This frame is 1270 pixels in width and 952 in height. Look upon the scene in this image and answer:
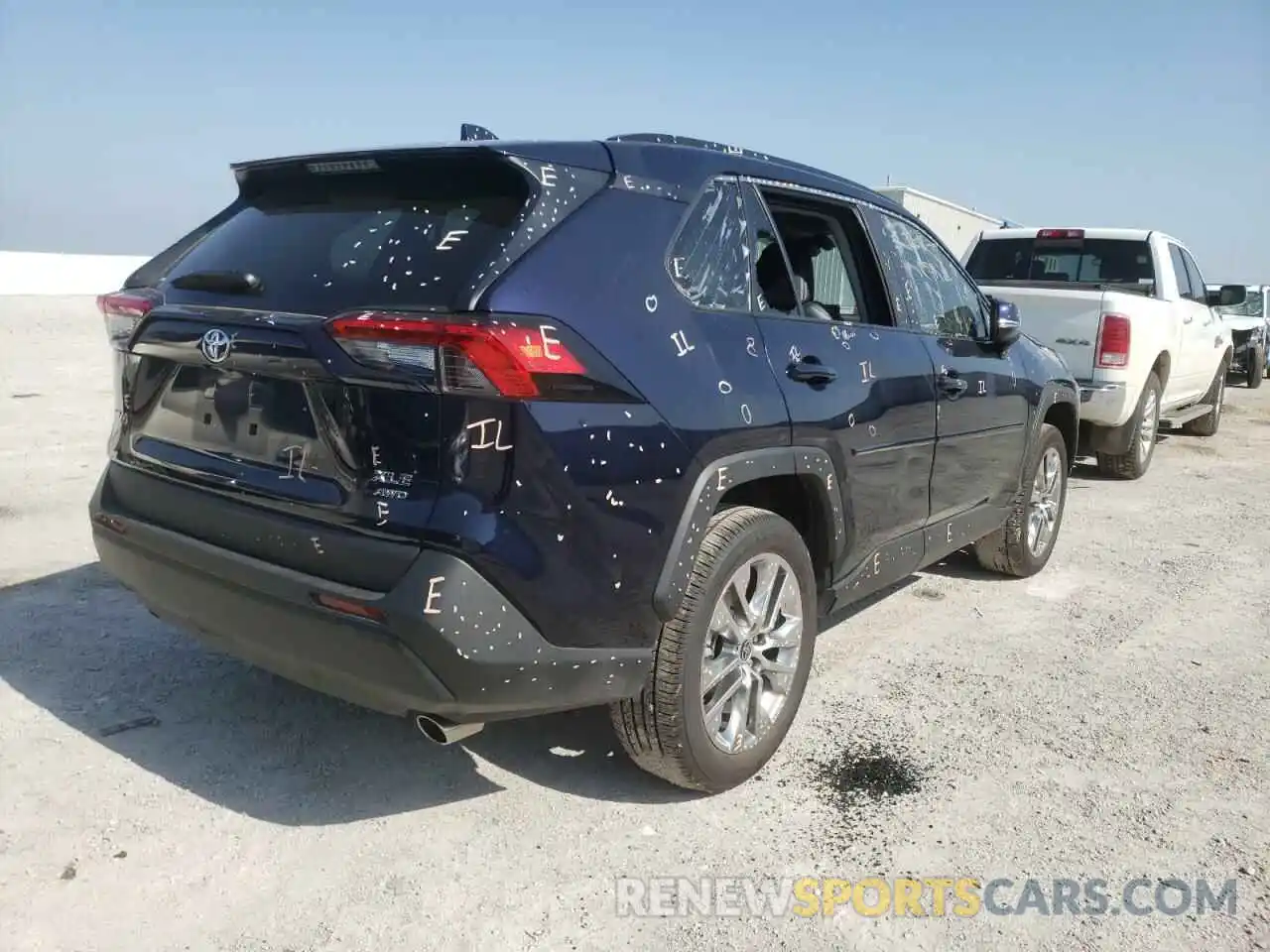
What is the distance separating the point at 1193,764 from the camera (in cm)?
339

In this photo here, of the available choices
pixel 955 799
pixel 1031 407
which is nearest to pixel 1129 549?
pixel 1031 407

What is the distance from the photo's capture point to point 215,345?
2660mm

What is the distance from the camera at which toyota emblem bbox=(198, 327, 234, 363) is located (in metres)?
2.63

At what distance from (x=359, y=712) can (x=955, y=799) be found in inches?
78.6

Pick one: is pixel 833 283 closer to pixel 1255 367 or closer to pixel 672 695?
pixel 672 695

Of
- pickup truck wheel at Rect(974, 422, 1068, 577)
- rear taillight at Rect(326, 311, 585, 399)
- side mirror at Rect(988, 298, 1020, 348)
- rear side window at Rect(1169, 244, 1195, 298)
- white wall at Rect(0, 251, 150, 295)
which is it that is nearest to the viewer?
rear taillight at Rect(326, 311, 585, 399)

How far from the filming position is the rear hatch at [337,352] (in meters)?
2.34

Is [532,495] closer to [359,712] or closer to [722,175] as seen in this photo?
[722,175]

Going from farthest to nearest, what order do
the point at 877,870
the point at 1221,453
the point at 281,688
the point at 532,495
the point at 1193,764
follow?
the point at 1221,453
the point at 281,688
the point at 1193,764
the point at 877,870
the point at 532,495

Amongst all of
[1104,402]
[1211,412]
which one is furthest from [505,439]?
[1211,412]

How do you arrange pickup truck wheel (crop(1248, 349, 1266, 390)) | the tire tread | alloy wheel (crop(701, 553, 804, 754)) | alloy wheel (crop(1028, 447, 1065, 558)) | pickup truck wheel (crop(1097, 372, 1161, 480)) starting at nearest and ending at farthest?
1. the tire tread
2. alloy wheel (crop(701, 553, 804, 754))
3. alloy wheel (crop(1028, 447, 1065, 558))
4. pickup truck wheel (crop(1097, 372, 1161, 480))
5. pickup truck wheel (crop(1248, 349, 1266, 390))

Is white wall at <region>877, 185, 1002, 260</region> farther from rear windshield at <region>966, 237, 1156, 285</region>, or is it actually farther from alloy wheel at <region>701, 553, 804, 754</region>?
alloy wheel at <region>701, 553, 804, 754</region>

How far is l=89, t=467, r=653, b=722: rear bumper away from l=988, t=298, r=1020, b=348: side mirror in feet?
8.76

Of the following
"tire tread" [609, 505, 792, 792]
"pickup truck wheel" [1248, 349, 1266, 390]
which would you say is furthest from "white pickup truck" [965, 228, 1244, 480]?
"pickup truck wheel" [1248, 349, 1266, 390]
